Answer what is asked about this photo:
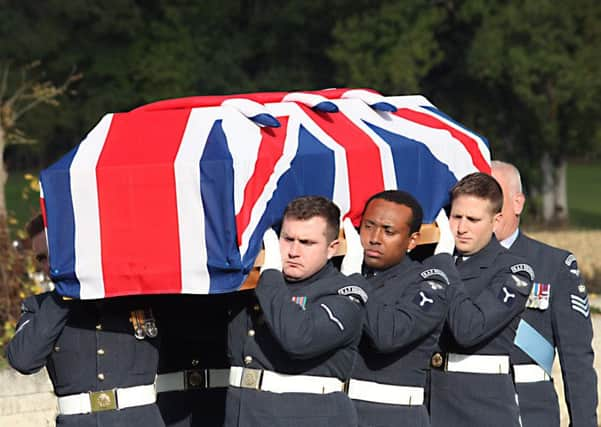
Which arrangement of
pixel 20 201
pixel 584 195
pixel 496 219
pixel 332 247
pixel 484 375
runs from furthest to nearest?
pixel 584 195 < pixel 20 201 < pixel 496 219 < pixel 484 375 < pixel 332 247

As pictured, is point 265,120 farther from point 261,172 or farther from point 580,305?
point 580,305

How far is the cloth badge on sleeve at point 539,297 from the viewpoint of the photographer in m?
6.04

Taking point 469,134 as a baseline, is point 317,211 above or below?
below

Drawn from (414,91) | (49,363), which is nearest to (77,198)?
(49,363)

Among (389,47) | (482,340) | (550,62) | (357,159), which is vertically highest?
(389,47)

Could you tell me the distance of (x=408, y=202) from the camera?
17.0 feet

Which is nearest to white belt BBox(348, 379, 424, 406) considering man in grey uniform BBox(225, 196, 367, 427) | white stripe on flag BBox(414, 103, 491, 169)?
man in grey uniform BBox(225, 196, 367, 427)

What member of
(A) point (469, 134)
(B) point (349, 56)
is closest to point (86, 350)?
(A) point (469, 134)

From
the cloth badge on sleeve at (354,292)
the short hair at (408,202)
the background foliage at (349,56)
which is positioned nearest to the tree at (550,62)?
the background foliage at (349,56)

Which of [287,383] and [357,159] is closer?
[287,383]

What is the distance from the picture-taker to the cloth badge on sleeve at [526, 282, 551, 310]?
604cm

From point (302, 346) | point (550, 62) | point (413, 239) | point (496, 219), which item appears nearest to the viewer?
point (302, 346)

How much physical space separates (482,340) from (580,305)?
74 cm

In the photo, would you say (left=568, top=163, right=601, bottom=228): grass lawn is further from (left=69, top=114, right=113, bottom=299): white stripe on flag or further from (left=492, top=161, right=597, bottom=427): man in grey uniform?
(left=69, top=114, right=113, bottom=299): white stripe on flag
